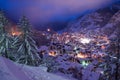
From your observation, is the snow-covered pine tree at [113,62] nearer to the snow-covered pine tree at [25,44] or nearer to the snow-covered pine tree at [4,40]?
the snow-covered pine tree at [25,44]

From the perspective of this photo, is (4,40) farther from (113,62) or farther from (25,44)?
(113,62)

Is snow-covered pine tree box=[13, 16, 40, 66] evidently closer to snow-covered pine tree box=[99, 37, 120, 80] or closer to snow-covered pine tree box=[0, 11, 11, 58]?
snow-covered pine tree box=[0, 11, 11, 58]

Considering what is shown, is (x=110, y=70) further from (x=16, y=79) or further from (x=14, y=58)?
(x=16, y=79)

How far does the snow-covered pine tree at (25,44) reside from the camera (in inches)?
1108

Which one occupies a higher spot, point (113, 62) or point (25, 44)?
point (25, 44)

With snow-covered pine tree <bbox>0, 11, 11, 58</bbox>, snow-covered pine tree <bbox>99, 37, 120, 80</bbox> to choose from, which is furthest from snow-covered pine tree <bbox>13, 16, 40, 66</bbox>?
snow-covered pine tree <bbox>99, 37, 120, 80</bbox>

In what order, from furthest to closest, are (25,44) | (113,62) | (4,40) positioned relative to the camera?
(4,40) < (25,44) < (113,62)

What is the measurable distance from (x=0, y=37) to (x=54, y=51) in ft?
250

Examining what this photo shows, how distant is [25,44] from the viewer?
28344mm

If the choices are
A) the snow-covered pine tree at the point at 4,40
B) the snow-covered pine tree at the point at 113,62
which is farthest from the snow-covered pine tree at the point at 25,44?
the snow-covered pine tree at the point at 113,62

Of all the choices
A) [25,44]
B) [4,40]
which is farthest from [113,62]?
[4,40]

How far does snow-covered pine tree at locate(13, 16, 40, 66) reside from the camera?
2814 centimetres

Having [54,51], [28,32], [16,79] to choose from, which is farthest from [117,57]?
[54,51]

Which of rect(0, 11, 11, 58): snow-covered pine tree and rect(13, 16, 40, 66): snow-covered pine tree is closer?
rect(13, 16, 40, 66): snow-covered pine tree
